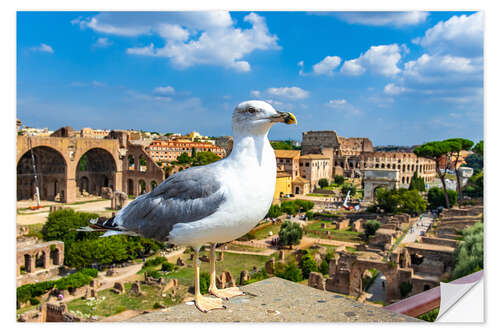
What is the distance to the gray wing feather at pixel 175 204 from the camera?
208 centimetres

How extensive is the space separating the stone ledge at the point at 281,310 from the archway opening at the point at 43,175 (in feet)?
81.0

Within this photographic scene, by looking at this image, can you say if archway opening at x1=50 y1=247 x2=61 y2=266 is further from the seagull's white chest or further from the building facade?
the building facade

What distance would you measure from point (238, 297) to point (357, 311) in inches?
34.2

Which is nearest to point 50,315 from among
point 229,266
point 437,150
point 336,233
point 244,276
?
point 244,276

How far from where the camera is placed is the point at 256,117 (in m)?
2.06

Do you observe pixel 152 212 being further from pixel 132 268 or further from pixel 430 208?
pixel 430 208

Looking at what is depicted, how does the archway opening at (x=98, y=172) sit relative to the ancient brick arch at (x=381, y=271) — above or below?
above

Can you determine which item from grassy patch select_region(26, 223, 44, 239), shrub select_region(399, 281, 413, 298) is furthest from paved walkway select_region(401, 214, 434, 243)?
grassy patch select_region(26, 223, 44, 239)

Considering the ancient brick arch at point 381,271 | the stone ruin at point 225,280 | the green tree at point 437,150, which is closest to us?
the ancient brick arch at point 381,271

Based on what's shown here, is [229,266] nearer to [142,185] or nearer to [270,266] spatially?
[270,266]

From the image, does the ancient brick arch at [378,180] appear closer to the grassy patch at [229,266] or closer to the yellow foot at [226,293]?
the grassy patch at [229,266]

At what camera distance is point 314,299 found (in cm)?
291

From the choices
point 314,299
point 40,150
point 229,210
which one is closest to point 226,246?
point 314,299

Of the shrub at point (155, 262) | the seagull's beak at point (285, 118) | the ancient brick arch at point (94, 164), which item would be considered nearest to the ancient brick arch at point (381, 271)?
the shrub at point (155, 262)
